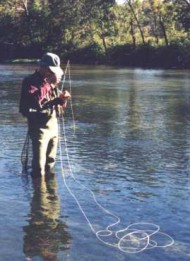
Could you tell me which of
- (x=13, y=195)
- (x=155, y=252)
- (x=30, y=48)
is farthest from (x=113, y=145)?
(x=30, y=48)

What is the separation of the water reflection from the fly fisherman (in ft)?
2.25

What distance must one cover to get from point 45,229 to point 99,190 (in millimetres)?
2038

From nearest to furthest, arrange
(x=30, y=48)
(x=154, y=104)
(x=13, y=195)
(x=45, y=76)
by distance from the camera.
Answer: (x=13, y=195), (x=45, y=76), (x=154, y=104), (x=30, y=48)

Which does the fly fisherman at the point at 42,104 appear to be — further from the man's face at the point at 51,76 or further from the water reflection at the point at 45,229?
the water reflection at the point at 45,229

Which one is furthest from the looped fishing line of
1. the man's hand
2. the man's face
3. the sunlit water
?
the man's face

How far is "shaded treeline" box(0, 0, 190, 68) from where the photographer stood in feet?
204

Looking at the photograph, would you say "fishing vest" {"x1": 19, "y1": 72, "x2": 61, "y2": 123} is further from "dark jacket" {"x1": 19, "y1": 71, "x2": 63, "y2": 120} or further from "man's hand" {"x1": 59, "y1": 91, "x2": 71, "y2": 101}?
"man's hand" {"x1": 59, "y1": 91, "x2": 71, "y2": 101}

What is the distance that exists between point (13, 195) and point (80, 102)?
47.6 ft

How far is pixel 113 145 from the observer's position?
499 inches

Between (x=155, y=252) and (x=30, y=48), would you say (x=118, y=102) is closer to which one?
(x=155, y=252)

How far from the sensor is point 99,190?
8727 millimetres

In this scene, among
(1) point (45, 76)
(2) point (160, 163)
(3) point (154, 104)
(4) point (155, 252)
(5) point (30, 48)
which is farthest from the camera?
(5) point (30, 48)

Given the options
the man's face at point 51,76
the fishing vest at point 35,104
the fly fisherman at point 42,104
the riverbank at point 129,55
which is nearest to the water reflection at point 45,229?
the fly fisherman at point 42,104

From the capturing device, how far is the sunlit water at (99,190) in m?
6.29
